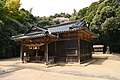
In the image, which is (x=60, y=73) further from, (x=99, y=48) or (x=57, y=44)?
(x=99, y=48)

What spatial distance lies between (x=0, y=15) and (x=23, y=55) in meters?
10.4

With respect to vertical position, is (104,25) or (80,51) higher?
(104,25)

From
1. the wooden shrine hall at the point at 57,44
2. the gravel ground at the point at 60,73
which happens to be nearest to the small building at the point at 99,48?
the wooden shrine hall at the point at 57,44

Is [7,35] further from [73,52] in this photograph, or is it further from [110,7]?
[110,7]

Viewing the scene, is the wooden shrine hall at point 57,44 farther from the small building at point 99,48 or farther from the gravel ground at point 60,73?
the small building at point 99,48

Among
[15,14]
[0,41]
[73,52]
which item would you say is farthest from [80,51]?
[15,14]

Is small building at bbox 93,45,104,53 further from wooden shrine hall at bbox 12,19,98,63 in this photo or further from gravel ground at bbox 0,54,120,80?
gravel ground at bbox 0,54,120,80

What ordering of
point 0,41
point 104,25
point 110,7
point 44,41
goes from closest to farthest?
point 44,41, point 0,41, point 104,25, point 110,7

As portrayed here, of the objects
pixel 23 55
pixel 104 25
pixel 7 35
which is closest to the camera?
pixel 23 55

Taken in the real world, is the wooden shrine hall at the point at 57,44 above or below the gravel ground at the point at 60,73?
above

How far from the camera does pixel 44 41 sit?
13812 millimetres

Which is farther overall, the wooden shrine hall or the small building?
the small building

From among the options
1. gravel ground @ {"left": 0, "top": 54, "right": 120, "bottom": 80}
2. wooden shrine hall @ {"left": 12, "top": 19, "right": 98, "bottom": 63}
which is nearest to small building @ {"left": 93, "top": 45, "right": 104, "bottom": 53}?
wooden shrine hall @ {"left": 12, "top": 19, "right": 98, "bottom": 63}

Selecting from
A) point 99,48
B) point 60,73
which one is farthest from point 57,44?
point 99,48
